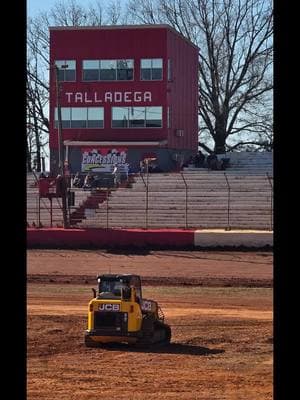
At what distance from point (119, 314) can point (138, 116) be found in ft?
130

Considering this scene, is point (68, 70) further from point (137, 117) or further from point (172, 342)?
point (172, 342)

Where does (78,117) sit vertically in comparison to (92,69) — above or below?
below

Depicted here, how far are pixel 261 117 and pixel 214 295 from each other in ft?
147

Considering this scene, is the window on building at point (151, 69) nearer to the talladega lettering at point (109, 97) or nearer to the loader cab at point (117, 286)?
the talladega lettering at point (109, 97)

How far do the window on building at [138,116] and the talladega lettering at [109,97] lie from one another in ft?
1.89

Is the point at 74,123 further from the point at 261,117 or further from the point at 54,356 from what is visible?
the point at 54,356

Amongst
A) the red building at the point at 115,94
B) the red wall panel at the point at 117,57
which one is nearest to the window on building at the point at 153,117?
the red building at the point at 115,94

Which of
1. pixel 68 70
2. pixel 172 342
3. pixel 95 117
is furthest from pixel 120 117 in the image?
pixel 172 342

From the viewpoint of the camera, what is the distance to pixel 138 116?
5509 cm

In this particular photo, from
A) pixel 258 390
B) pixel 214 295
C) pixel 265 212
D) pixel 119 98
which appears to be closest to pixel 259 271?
pixel 214 295

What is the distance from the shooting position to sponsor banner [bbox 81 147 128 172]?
53.8m

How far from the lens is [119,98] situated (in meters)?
55.5
